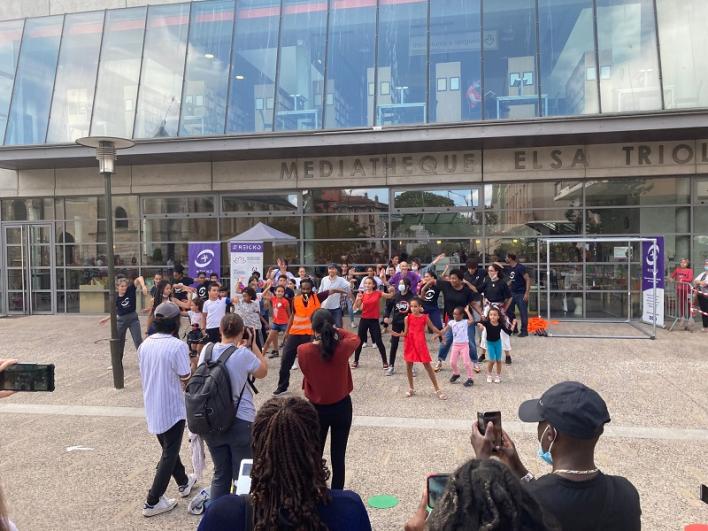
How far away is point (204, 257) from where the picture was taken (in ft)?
52.4

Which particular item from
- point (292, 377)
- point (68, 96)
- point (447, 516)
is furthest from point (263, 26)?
point (447, 516)

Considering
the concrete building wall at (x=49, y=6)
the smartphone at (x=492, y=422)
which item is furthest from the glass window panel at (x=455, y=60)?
the smartphone at (x=492, y=422)

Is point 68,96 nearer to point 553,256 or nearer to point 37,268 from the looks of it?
point 37,268

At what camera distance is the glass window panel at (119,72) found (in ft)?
56.5

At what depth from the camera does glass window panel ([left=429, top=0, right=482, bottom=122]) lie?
1500cm

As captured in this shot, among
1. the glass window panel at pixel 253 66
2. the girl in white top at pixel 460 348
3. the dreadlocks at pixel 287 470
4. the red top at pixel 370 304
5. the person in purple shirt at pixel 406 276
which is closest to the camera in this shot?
the dreadlocks at pixel 287 470

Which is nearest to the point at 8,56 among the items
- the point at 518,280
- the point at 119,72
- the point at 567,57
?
the point at 119,72

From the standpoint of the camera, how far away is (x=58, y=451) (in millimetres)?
5953

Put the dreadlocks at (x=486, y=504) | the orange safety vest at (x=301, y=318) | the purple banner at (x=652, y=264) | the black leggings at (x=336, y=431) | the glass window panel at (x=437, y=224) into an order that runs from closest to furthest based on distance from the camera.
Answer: the dreadlocks at (x=486, y=504), the black leggings at (x=336, y=431), the orange safety vest at (x=301, y=318), the purple banner at (x=652, y=264), the glass window panel at (x=437, y=224)

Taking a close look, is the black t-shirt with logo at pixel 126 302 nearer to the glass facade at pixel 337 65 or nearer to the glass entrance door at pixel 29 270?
the glass facade at pixel 337 65

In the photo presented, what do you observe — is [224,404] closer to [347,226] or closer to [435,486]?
[435,486]

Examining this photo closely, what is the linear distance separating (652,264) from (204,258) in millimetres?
11921

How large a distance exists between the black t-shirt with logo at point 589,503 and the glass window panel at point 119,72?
57.7 ft

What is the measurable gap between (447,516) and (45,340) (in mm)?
14062
